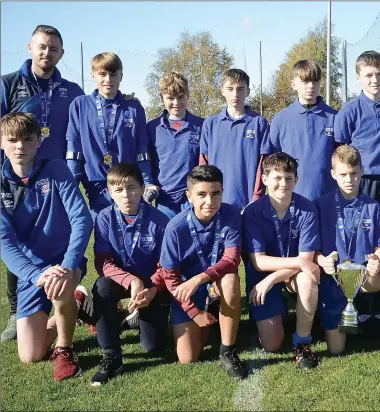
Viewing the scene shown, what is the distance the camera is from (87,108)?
4.56m

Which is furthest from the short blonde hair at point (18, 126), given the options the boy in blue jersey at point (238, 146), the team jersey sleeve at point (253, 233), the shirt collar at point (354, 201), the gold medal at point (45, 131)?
the shirt collar at point (354, 201)

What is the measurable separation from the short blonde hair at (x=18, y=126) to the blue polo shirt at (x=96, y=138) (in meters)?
0.79

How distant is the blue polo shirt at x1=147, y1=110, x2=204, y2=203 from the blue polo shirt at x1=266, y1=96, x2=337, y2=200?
0.74 meters

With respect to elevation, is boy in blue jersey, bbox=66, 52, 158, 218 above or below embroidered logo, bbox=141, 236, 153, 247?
above

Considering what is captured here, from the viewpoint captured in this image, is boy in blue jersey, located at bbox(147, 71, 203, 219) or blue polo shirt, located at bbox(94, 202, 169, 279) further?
boy in blue jersey, located at bbox(147, 71, 203, 219)

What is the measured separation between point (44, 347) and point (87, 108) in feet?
6.81

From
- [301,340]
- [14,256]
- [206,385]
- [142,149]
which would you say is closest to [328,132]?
[142,149]

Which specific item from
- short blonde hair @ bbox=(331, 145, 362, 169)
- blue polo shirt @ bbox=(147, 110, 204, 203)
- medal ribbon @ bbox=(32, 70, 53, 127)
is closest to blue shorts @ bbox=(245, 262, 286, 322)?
short blonde hair @ bbox=(331, 145, 362, 169)

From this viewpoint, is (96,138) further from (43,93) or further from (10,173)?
(10,173)

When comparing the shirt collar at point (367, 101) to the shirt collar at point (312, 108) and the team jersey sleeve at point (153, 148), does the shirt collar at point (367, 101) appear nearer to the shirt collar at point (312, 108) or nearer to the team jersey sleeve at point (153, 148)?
the shirt collar at point (312, 108)

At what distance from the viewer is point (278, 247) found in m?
3.85

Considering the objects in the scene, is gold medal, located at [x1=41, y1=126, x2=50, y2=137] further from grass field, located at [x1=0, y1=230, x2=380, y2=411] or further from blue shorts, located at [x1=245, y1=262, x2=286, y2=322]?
blue shorts, located at [x1=245, y1=262, x2=286, y2=322]

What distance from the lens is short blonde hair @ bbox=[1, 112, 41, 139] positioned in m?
3.72

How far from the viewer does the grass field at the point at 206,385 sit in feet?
9.96
